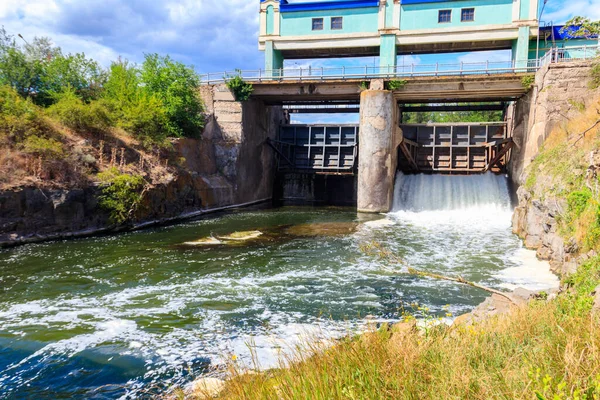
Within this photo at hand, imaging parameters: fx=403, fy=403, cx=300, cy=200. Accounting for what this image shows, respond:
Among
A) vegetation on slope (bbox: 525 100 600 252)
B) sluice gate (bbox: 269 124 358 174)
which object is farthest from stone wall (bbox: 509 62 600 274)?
sluice gate (bbox: 269 124 358 174)

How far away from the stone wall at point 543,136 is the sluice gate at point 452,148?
1892mm

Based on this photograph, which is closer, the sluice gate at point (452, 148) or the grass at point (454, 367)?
the grass at point (454, 367)

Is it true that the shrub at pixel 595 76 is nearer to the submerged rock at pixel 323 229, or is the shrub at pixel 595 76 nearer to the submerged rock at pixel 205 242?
the submerged rock at pixel 323 229

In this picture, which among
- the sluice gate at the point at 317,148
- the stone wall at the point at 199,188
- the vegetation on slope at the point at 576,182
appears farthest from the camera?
the sluice gate at the point at 317,148

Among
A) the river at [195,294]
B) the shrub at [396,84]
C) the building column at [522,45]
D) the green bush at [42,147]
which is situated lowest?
the river at [195,294]

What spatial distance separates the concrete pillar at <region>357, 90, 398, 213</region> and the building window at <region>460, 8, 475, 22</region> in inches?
354

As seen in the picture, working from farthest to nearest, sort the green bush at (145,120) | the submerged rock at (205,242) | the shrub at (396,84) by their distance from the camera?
the shrub at (396,84), the green bush at (145,120), the submerged rock at (205,242)

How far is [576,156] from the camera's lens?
462 inches

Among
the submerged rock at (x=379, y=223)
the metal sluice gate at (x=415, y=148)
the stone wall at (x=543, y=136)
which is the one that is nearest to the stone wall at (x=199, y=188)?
the metal sluice gate at (x=415, y=148)

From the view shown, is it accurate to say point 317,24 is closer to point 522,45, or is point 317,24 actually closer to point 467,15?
point 467,15

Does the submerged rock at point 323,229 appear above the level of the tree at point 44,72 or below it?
below

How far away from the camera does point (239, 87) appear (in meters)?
24.7

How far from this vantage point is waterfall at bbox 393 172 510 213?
2336 centimetres

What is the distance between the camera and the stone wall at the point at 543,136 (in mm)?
10828
